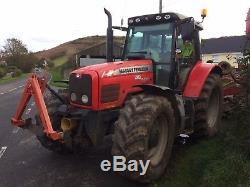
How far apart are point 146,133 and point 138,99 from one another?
0.56 metres

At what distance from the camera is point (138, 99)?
216 inches

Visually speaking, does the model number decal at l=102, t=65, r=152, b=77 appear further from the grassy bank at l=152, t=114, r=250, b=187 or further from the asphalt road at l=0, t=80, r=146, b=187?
the grassy bank at l=152, t=114, r=250, b=187

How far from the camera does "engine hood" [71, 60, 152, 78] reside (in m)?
5.76

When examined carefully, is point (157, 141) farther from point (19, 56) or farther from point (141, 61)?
point (19, 56)

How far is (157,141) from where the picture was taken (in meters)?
5.81

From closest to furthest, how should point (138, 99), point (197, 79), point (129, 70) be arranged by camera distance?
1. point (138, 99)
2. point (129, 70)
3. point (197, 79)

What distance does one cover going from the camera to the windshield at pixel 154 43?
261 inches

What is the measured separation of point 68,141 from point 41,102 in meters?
0.73

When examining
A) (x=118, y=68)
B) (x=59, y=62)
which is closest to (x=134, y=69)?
(x=118, y=68)

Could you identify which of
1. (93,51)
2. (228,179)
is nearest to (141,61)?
(228,179)

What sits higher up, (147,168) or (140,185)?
(147,168)

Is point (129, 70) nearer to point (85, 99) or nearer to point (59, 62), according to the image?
point (85, 99)

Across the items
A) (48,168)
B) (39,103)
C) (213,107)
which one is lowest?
(48,168)

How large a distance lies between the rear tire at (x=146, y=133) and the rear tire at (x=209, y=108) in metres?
1.32
